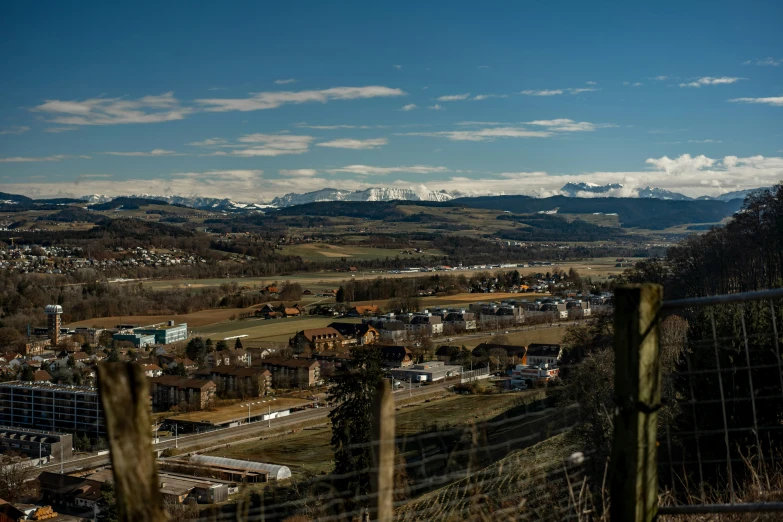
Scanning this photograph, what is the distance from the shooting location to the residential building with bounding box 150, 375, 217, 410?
2469 cm

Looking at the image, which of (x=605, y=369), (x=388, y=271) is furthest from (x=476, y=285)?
(x=605, y=369)

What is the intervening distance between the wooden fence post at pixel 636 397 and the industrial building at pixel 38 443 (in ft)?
66.8

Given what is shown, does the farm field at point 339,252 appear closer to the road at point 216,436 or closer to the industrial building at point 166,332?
the industrial building at point 166,332

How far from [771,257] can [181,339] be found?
3045 cm

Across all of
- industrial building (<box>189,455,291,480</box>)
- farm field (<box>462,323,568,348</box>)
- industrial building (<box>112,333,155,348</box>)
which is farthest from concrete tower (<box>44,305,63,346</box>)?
industrial building (<box>189,455,291,480</box>)

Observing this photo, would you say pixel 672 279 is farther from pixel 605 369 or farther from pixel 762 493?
pixel 762 493

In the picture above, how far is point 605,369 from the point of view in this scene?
8.60 m

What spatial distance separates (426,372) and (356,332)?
42.0ft

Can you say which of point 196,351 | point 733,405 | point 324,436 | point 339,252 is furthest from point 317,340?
point 339,252

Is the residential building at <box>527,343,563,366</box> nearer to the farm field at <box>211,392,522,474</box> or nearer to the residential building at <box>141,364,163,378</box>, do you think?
the farm field at <box>211,392,522,474</box>

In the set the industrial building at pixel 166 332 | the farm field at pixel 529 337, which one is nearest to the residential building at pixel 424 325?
the farm field at pixel 529 337

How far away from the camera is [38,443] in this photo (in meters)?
20.5

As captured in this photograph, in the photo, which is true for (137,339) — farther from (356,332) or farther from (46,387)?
(46,387)

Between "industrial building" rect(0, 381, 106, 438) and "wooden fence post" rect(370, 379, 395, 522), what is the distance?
22857 millimetres
